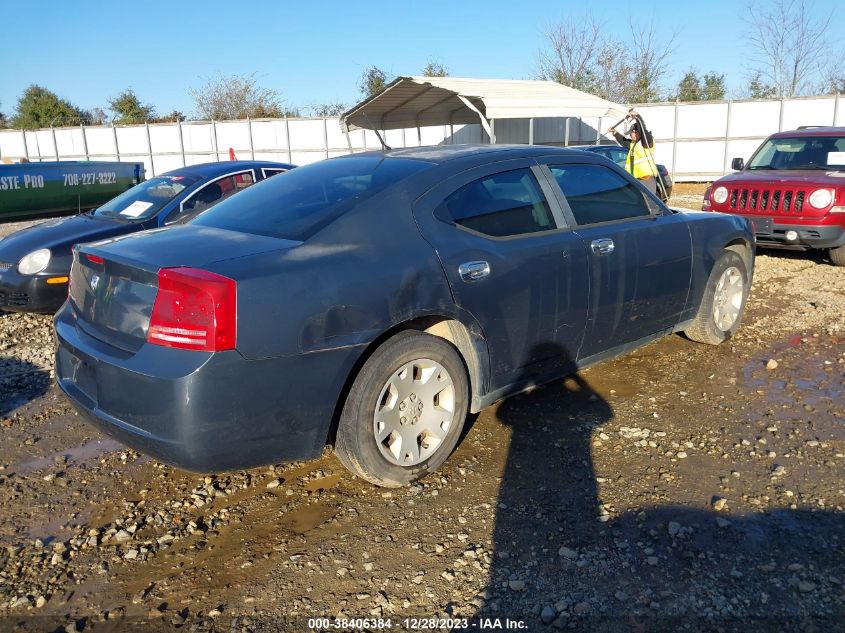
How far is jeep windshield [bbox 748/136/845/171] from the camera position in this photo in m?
8.88

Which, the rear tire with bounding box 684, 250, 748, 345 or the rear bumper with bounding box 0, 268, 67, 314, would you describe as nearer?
the rear tire with bounding box 684, 250, 748, 345

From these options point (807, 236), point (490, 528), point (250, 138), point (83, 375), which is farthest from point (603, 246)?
point (250, 138)

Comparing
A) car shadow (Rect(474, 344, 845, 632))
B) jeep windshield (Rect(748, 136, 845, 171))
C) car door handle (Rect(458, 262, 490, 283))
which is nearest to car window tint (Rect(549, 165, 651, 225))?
car door handle (Rect(458, 262, 490, 283))

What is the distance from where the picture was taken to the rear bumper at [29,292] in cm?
627

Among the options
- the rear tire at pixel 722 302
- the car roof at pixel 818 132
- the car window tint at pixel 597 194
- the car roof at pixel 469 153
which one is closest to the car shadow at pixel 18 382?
the car roof at pixel 469 153

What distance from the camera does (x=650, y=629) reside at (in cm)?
242

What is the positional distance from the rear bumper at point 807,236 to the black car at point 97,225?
6042 mm

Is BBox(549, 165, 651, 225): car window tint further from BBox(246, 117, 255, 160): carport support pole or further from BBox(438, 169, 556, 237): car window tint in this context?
BBox(246, 117, 255, 160): carport support pole

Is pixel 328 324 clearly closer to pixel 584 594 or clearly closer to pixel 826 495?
pixel 584 594

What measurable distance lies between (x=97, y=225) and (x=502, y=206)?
4797 millimetres

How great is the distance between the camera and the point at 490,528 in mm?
3078

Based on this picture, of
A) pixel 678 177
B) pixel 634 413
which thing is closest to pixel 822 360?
pixel 634 413

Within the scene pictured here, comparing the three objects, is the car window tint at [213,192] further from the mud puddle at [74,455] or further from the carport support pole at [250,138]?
the carport support pole at [250,138]

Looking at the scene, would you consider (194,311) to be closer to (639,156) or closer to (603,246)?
(603,246)
